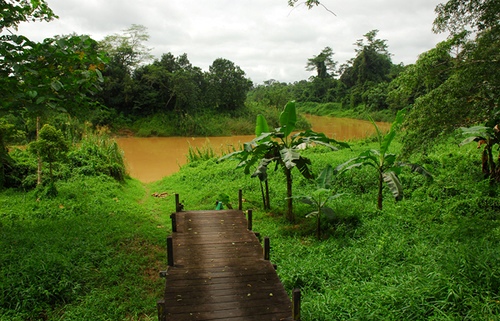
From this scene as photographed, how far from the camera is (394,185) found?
4699 mm

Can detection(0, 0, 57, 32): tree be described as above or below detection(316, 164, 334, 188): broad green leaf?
above

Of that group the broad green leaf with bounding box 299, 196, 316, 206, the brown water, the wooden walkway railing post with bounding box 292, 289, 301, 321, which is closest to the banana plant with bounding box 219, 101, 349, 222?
the broad green leaf with bounding box 299, 196, 316, 206

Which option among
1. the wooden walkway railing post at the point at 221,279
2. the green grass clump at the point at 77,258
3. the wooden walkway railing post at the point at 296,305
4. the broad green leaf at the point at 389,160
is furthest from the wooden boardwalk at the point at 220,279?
the broad green leaf at the point at 389,160

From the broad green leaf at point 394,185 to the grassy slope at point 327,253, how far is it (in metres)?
0.47

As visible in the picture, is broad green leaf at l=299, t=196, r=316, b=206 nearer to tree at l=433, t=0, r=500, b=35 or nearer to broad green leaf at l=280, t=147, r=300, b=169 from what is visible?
broad green leaf at l=280, t=147, r=300, b=169

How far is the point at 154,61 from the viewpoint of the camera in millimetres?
24641

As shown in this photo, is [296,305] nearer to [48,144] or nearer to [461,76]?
[461,76]

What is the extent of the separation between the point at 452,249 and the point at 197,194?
5704 millimetres

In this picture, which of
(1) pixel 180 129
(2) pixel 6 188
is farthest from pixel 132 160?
(1) pixel 180 129

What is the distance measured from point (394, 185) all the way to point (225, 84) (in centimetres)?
2367

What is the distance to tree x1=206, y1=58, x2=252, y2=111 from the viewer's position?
87.2 ft

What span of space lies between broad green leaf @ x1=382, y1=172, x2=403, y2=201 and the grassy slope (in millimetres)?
465

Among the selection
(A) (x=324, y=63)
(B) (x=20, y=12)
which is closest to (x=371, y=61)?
(A) (x=324, y=63)

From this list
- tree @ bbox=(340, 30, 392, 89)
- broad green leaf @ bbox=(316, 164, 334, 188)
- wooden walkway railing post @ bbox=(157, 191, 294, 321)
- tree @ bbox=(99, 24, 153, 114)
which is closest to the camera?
wooden walkway railing post @ bbox=(157, 191, 294, 321)
